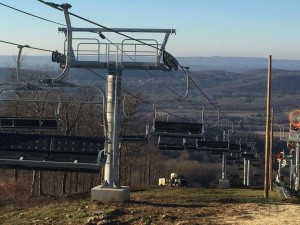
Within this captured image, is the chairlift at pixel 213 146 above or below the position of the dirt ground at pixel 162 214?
above

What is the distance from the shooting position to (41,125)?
18.1 m

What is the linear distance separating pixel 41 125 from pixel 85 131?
88.5 ft

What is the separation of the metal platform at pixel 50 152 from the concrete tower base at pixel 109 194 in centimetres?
266

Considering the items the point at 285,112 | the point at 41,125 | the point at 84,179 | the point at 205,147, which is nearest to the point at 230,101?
the point at 285,112

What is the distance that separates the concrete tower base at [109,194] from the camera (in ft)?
52.7

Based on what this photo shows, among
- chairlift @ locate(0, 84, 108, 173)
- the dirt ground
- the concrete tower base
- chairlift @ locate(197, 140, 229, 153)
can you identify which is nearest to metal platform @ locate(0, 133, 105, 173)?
chairlift @ locate(0, 84, 108, 173)

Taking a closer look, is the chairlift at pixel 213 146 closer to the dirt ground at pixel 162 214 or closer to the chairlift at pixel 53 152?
the dirt ground at pixel 162 214

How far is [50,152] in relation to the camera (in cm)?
1346

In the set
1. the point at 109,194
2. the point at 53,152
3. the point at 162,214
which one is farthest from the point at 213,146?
the point at 53,152

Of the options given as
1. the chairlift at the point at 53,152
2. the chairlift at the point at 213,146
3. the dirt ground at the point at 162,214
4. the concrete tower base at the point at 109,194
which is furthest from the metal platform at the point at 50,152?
the chairlift at the point at 213,146

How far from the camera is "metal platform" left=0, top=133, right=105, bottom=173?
12.7 metres

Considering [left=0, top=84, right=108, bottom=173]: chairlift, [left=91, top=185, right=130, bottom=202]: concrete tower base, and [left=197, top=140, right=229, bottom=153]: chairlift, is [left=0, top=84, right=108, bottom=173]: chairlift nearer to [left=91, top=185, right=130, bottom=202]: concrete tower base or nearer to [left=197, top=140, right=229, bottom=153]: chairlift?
[left=91, top=185, right=130, bottom=202]: concrete tower base

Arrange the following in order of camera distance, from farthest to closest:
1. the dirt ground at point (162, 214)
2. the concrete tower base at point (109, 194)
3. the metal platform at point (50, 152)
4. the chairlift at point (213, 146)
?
the chairlift at point (213, 146) < the concrete tower base at point (109, 194) < the dirt ground at point (162, 214) < the metal platform at point (50, 152)

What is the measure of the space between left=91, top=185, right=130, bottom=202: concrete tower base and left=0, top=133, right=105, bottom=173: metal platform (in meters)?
2.66
